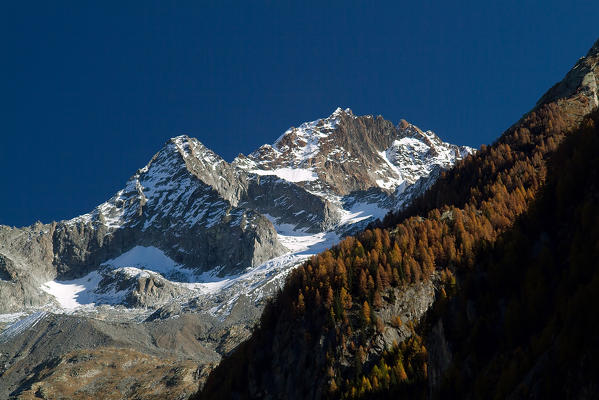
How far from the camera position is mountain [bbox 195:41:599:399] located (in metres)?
26.2

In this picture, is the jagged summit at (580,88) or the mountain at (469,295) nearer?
the mountain at (469,295)

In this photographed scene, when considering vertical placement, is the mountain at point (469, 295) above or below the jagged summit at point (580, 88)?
below

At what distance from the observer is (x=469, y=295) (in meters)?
36.6

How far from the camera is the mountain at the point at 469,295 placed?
85.9 feet

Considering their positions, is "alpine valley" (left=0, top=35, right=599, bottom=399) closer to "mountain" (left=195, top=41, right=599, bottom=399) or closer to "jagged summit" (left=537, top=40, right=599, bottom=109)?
"mountain" (left=195, top=41, right=599, bottom=399)

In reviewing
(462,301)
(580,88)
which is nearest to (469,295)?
(462,301)

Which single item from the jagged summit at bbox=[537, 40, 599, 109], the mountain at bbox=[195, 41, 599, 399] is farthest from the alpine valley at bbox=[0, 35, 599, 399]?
the jagged summit at bbox=[537, 40, 599, 109]

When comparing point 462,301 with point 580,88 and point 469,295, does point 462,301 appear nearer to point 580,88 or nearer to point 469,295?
point 469,295

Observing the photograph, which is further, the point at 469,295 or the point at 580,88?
the point at 580,88

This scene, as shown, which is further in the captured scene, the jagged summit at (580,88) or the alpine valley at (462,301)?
the jagged summit at (580,88)

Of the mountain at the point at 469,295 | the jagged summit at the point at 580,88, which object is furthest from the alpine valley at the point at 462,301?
the jagged summit at the point at 580,88

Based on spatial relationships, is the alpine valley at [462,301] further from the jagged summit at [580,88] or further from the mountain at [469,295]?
the jagged summit at [580,88]

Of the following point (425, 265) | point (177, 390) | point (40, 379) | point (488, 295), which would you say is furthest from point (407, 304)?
point (40, 379)

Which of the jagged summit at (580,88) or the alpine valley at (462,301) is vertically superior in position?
the jagged summit at (580,88)
